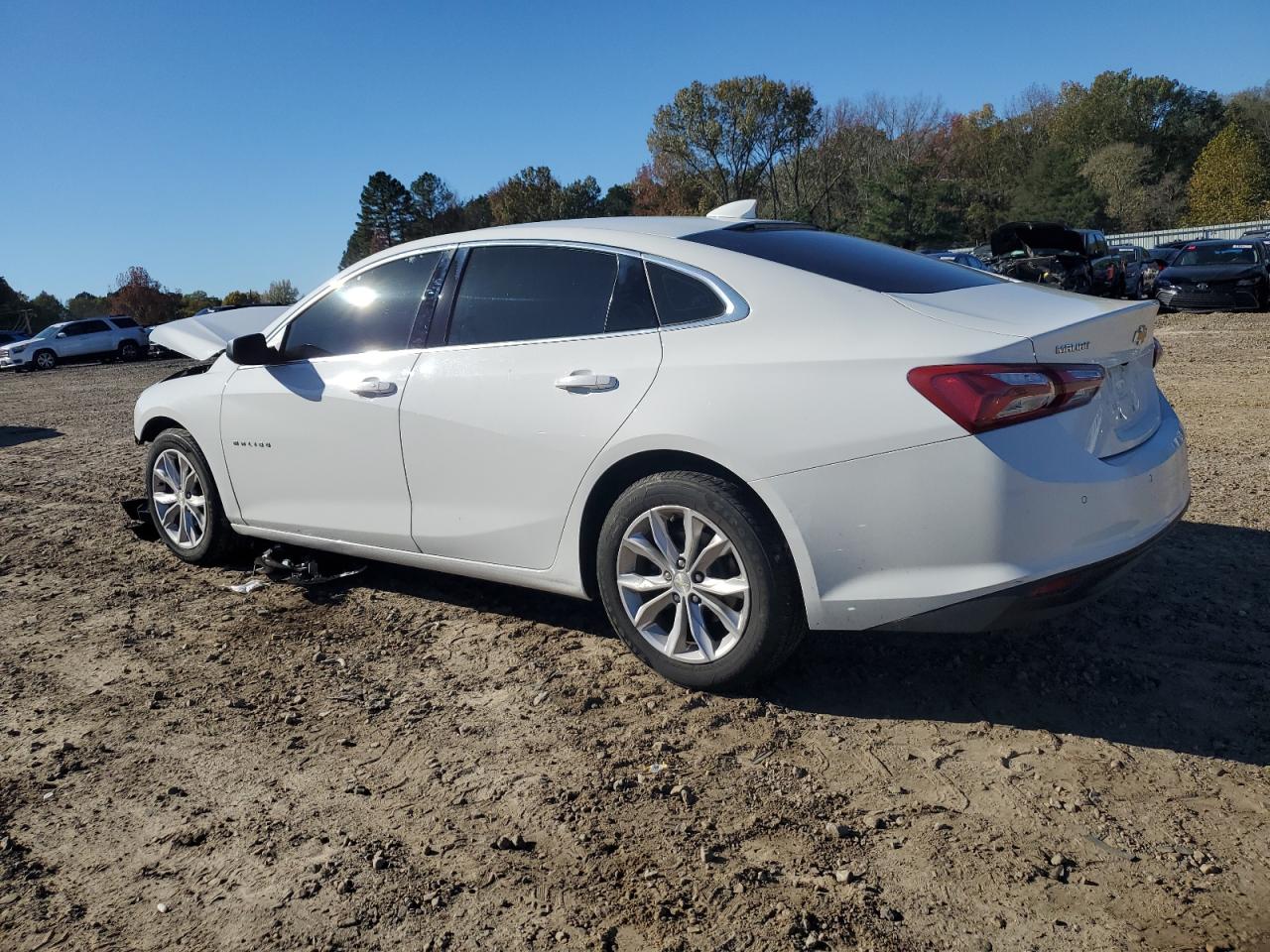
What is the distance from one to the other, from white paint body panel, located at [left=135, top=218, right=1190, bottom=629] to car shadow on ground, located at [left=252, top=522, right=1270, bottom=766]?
0.46 metres

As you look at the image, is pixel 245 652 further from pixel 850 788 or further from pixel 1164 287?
pixel 1164 287

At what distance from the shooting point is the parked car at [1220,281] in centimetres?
1903

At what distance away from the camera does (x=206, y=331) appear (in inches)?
220

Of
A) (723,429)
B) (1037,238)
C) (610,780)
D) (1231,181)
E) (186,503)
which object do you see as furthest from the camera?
(1231,181)

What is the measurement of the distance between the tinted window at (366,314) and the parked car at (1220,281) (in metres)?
19.1

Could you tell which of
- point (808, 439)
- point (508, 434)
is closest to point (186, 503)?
point (508, 434)

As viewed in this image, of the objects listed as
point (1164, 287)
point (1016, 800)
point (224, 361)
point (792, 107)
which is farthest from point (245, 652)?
point (792, 107)

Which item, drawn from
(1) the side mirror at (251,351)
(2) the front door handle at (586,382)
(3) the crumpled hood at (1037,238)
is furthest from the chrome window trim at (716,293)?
(3) the crumpled hood at (1037,238)

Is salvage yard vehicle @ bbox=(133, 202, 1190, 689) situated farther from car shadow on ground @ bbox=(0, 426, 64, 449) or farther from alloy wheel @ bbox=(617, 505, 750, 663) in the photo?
car shadow on ground @ bbox=(0, 426, 64, 449)

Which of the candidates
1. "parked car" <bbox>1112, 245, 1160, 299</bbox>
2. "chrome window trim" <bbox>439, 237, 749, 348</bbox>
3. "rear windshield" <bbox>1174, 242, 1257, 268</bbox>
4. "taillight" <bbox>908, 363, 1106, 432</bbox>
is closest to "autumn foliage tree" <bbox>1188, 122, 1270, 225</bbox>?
"parked car" <bbox>1112, 245, 1160, 299</bbox>

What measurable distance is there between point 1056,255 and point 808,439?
65.8 ft

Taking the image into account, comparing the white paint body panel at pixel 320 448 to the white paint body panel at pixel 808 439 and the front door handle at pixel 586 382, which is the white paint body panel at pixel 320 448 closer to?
the white paint body panel at pixel 808 439

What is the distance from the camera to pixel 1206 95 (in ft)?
222

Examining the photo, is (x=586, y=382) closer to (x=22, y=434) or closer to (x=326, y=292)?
(x=326, y=292)
